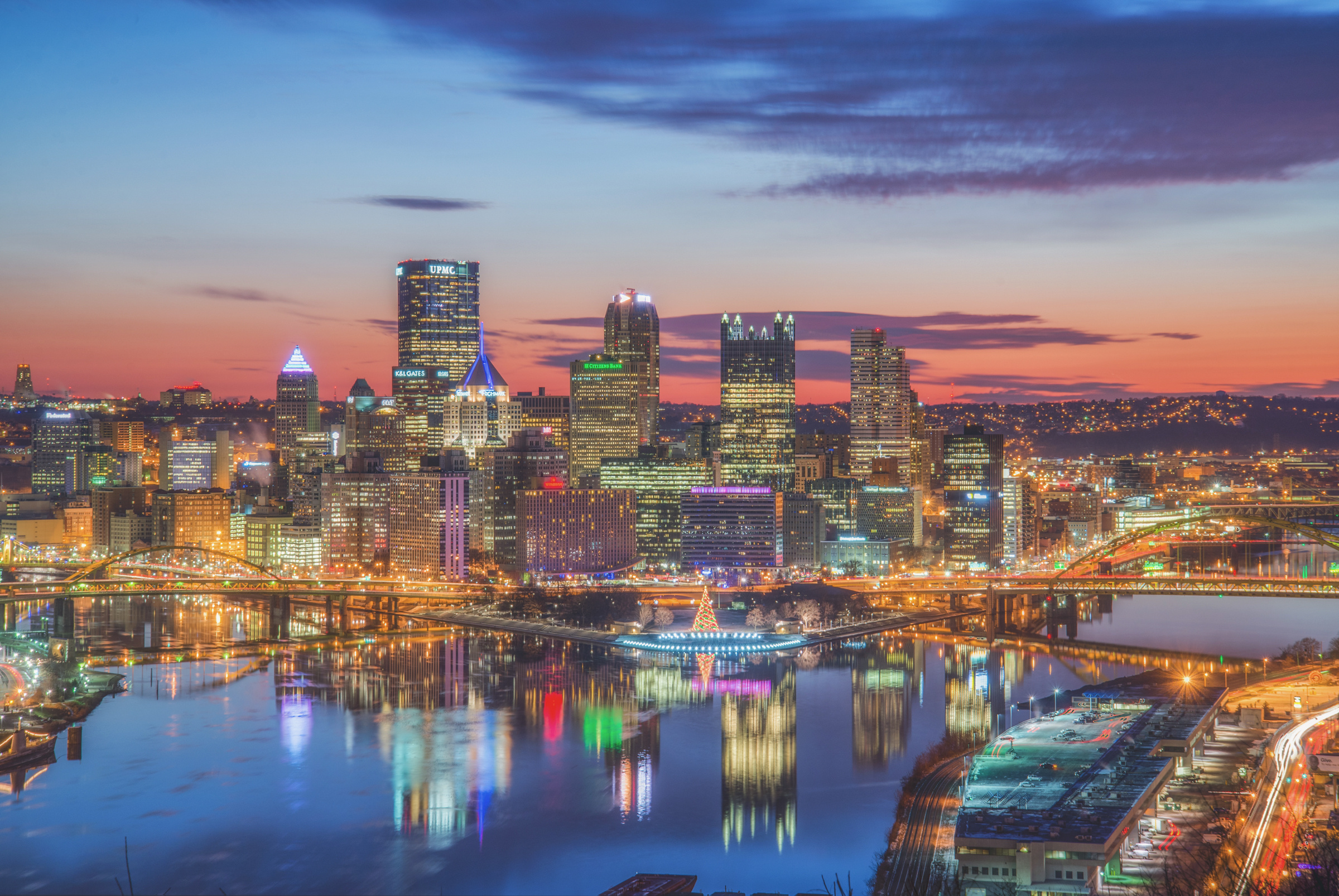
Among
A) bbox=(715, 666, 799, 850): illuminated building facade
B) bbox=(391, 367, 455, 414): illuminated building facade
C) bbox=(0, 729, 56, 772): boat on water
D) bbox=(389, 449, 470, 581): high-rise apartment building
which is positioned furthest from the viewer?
bbox=(391, 367, 455, 414): illuminated building facade

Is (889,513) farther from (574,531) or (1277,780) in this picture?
(1277,780)

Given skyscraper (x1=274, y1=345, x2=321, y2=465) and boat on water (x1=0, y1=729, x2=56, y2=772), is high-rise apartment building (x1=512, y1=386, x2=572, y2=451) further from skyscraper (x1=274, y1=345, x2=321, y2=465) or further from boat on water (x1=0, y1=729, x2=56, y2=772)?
boat on water (x1=0, y1=729, x2=56, y2=772)

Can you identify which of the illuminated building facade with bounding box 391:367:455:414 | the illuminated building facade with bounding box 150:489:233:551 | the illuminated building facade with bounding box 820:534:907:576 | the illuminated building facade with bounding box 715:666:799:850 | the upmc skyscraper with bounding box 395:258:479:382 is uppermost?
the upmc skyscraper with bounding box 395:258:479:382

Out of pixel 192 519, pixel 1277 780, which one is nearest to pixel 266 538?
pixel 192 519

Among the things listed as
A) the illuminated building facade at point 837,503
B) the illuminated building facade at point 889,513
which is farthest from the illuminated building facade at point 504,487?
the illuminated building facade at point 889,513

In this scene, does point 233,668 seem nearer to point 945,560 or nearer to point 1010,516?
point 945,560

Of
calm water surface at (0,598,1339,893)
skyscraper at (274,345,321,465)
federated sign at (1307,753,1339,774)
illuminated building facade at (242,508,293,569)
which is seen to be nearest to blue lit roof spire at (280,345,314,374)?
skyscraper at (274,345,321,465)

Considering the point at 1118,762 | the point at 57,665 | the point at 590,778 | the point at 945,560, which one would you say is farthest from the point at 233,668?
the point at 945,560
